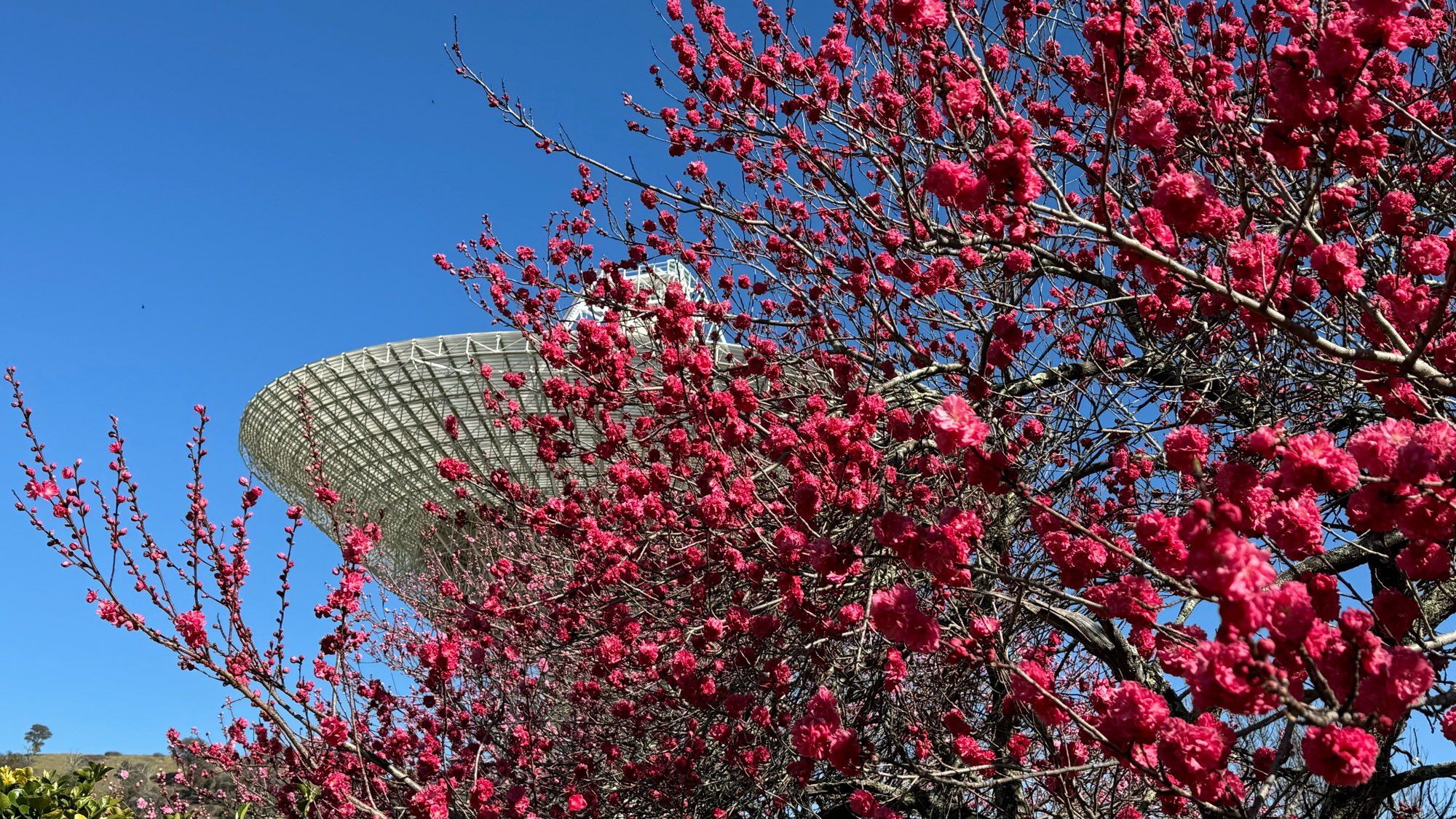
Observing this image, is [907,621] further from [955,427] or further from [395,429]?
[395,429]

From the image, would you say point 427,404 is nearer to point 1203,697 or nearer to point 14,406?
point 14,406

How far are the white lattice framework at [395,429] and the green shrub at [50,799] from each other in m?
7.06

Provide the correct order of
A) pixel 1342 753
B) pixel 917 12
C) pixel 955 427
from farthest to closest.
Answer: pixel 917 12 → pixel 955 427 → pixel 1342 753

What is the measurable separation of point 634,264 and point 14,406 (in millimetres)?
4526

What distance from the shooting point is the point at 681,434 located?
5789mm

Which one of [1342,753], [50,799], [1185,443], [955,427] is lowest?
[1342,753]

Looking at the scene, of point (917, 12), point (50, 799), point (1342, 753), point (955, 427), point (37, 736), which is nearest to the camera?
point (1342, 753)

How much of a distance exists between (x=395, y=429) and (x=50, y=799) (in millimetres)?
10330

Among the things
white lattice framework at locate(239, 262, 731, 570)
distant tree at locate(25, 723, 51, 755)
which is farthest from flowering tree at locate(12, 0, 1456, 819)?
distant tree at locate(25, 723, 51, 755)

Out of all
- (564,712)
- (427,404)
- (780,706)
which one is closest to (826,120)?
(780,706)

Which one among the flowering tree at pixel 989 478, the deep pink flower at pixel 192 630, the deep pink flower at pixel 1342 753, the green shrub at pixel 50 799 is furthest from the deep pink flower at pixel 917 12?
the green shrub at pixel 50 799

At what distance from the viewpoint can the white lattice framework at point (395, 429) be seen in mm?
15539

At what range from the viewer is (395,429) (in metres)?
17.1

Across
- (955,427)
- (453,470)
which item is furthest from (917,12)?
(453,470)
